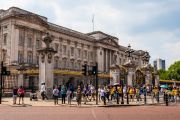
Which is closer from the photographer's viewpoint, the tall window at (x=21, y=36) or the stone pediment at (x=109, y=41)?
the tall window at (x=21, y=36)

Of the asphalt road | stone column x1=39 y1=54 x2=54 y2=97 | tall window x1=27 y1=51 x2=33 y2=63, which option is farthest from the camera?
tall window x1=27 y1=51 x2=33 y2=63

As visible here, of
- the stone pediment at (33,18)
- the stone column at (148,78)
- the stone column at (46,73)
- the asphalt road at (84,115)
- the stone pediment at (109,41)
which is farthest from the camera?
the stone pediment at (109,41)

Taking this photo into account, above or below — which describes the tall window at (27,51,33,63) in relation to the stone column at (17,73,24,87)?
above

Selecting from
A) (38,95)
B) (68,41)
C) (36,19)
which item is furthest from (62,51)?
(38,95)

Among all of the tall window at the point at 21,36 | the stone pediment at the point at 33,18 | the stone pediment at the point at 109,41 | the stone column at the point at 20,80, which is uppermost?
the stone pediment at the point at 33,18

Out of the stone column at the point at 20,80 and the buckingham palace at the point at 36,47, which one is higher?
the buckingham palace at the point at 36,47

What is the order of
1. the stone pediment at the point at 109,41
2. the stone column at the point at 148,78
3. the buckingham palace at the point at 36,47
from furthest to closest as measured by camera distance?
the stone pediment at the point at 109,41
the buckingham palace at the point at 36,47
the stone column at the point at 148,78

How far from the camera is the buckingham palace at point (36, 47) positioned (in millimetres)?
52259

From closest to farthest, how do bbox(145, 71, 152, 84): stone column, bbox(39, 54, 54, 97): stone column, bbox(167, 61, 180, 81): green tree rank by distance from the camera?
bbox(39, 54, 54, 97): stone column < bbox(145, 71, 152, 84): stone column < bbox(167, 61, 180, 81): green tree

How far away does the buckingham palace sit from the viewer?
52.3 metres

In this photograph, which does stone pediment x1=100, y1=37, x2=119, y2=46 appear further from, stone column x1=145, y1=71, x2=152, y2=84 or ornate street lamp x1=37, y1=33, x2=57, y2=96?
ornate street lamp x1=37, y1=33, x2=57, y2=96

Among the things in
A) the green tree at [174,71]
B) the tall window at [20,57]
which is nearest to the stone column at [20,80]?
the tall window at [20,57]

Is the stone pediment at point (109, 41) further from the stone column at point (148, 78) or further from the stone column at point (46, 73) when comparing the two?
the stone column at point (46, 73)

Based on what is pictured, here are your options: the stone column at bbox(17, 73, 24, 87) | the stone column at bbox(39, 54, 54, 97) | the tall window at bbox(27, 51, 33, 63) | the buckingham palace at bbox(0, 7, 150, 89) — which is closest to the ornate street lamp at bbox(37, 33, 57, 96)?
the stone column at bbox(39, 54, 54, 97)
